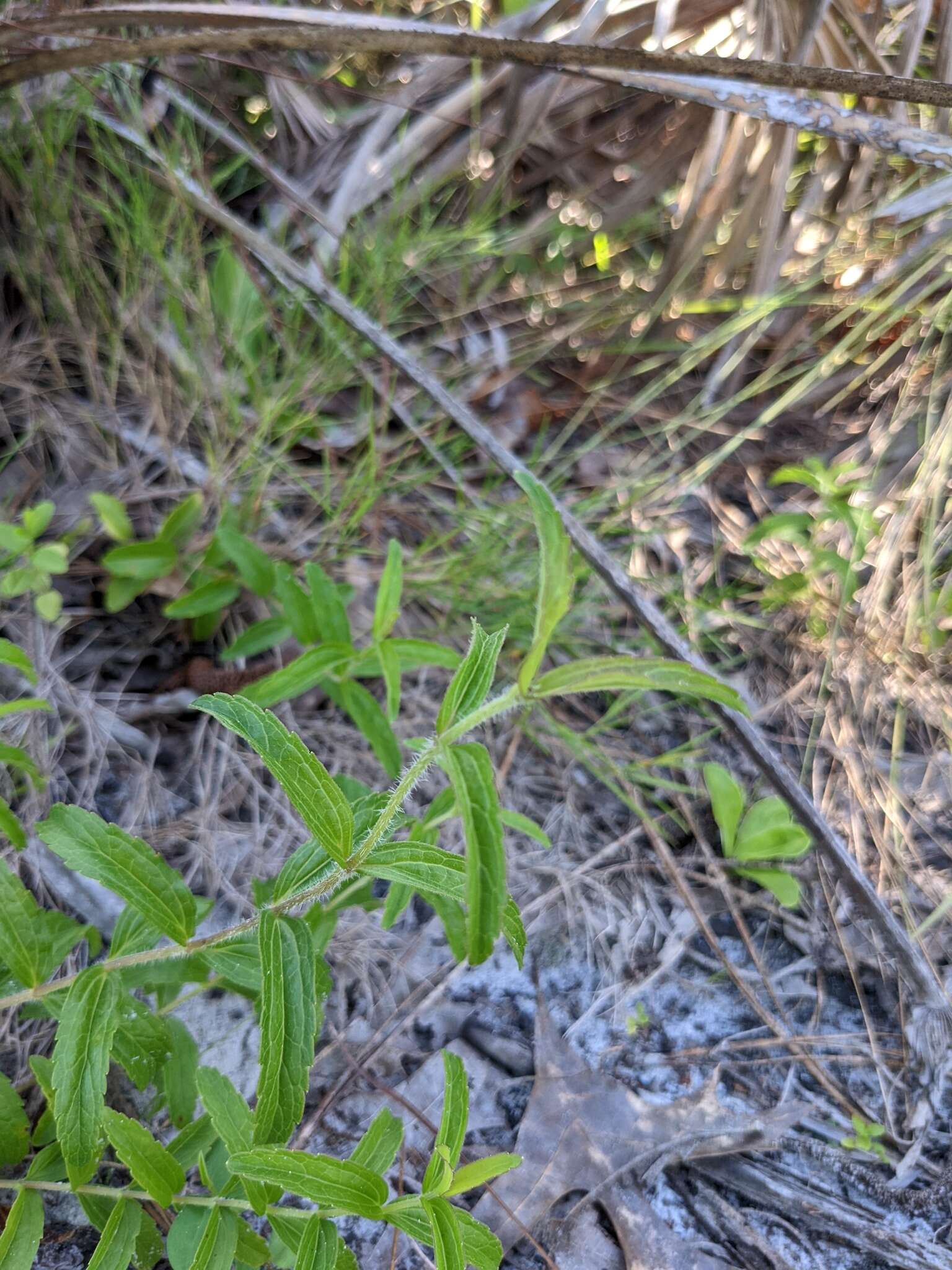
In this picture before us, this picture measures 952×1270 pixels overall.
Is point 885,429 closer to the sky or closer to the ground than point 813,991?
closer to the sky

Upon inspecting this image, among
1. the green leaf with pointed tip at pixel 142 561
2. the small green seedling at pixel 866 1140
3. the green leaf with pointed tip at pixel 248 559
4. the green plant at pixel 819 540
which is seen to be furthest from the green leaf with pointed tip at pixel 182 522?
the small green seedling at pixel 866 1140

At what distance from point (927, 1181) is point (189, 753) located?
1693 millimetres

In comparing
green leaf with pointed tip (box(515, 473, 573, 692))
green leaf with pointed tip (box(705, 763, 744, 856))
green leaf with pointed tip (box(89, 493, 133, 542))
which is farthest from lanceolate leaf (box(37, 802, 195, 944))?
green leaf with pointed tip (box(705, 763, 744, 856))

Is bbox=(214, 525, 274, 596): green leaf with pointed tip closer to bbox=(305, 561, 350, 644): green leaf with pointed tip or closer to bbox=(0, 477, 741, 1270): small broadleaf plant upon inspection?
bbox=(305, 561, 350, 644): green leaf with pointed tip

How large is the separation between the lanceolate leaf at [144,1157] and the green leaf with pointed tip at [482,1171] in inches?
15.4

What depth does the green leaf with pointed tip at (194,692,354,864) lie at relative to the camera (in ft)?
3.30

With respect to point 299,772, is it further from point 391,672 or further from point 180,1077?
point 180,1077

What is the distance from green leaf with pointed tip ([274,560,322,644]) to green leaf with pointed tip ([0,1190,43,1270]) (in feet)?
3.22

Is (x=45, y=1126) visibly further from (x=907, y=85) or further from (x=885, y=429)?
(x=885, y=429)

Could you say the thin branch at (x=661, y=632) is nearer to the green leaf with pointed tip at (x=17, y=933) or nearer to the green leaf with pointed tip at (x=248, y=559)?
the green leaf with pointed tip at (x=248, y=559)

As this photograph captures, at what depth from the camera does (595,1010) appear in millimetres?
1770

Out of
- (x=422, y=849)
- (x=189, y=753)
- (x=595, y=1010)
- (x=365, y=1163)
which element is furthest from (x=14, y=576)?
(x=595, y=1010)

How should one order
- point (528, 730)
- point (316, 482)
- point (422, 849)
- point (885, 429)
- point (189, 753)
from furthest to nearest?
point (885, 429) < point (316, 482) < point (528, 730) < point (189, 753) < point (422, 849)

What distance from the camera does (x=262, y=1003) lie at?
40.3 inches
